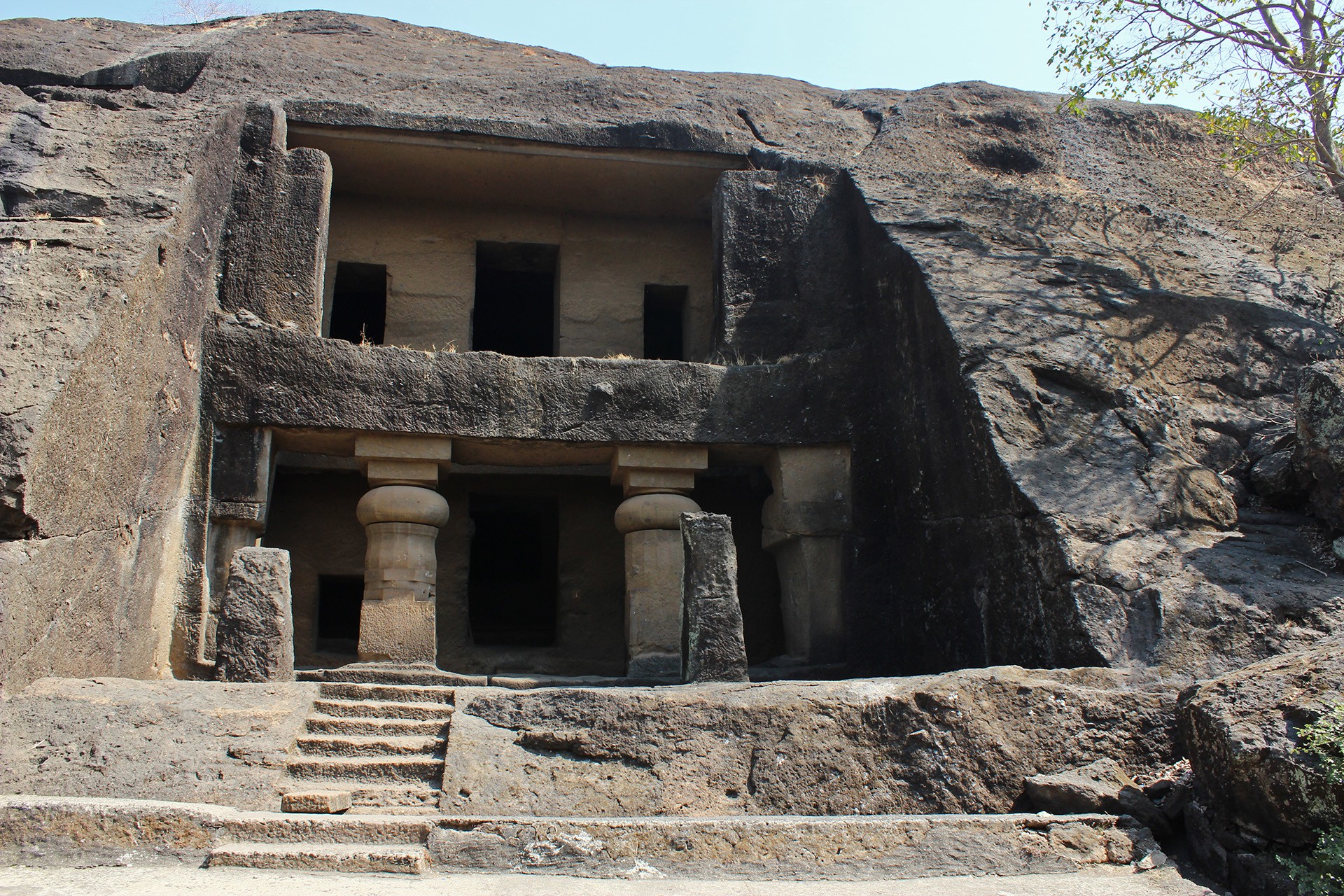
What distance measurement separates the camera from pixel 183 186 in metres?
6.23

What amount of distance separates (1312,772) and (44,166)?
6821 millimetres

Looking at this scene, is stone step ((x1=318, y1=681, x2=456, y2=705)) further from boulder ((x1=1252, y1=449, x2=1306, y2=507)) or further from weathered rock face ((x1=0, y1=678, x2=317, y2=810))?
boulder ((x1=1252, y1=449, x2=1306, y2=507))

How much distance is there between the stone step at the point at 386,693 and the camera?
486 centimetres

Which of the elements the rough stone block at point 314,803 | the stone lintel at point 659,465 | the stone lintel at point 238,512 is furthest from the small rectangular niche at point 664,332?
the rough stone block at point 314,803

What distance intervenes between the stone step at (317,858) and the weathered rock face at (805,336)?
58.5 inches

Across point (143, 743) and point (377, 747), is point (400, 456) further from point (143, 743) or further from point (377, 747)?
point (143, 743)

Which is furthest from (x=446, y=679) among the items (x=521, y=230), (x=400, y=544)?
(x=521, y=230)

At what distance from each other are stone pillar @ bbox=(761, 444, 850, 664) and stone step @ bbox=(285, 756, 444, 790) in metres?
3.05

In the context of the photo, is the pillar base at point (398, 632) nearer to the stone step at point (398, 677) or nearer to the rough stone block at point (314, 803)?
the stone step at point (398, 677)

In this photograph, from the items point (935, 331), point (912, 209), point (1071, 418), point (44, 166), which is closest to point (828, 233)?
point (912, 209)

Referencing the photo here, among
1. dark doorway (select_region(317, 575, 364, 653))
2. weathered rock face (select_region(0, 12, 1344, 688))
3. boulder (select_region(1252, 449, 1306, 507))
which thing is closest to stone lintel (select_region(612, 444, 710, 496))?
weathered rock face (select_region(0, 12, 1344, 688))

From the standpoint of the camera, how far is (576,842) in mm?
3553

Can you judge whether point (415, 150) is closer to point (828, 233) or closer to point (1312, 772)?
point (828, 233)

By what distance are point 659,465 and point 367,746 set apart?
3128mm
